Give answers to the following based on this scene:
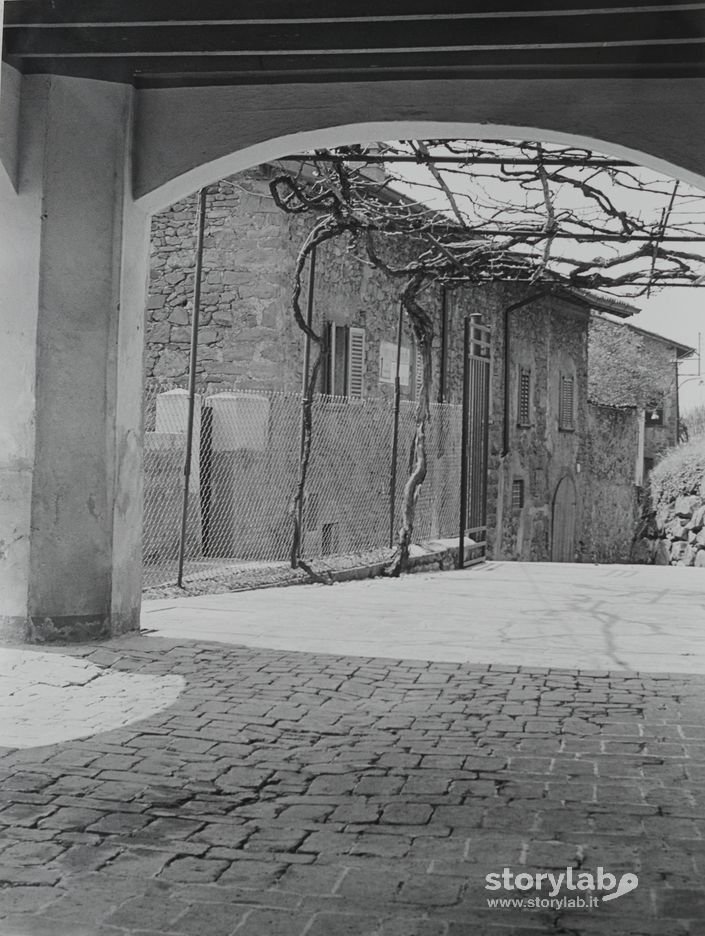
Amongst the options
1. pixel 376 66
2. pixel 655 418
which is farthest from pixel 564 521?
pixel 376 66

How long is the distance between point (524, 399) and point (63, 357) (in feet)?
50.1

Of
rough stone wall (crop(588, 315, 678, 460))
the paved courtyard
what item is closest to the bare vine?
the paved courtyard

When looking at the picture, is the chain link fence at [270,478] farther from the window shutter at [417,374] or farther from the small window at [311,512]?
the window shutter at [417,374]

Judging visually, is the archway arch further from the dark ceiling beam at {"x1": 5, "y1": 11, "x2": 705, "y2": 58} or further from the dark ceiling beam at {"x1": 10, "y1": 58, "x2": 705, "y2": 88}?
the dark ceiling beam at {"x1": 5, "y1": 11, "x2": 705, "y2": 58}

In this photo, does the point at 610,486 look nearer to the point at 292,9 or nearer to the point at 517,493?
the point at 517,493

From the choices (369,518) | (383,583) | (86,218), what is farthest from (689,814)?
(369,518)

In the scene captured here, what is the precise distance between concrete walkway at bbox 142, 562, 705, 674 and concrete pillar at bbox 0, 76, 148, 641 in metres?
0.80

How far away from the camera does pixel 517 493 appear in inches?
802

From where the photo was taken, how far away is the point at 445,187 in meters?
9.09

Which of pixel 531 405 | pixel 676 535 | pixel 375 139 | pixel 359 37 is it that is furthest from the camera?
pixel 676 535

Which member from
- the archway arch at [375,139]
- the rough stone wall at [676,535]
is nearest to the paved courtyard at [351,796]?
the archway arch at [375,139]

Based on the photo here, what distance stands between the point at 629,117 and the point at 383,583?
5.80m

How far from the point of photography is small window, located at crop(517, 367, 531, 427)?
20.3m

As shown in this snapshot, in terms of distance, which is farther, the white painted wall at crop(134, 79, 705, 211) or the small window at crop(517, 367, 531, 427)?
the small window at crop(517, 367, 531, 427)
